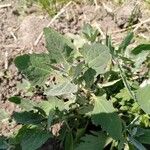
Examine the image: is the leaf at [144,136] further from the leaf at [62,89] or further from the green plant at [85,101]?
the leaf at [62,89]

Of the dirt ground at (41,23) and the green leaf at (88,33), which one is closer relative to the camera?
the green leaf at (88,33)

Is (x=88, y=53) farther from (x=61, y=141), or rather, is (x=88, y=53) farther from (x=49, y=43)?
Result: (x=61, y=141)

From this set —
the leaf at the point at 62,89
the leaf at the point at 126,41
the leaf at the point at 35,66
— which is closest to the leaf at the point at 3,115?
the leaf at the point at 35,66

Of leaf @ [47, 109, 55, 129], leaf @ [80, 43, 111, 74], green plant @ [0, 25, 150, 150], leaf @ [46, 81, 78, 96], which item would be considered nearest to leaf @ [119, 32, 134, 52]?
green plant @ [0, 25, 150, 150]

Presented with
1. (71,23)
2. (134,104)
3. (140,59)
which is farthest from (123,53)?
(71,23)

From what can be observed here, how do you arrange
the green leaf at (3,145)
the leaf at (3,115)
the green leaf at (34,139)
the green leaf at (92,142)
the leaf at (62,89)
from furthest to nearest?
the leaf at (3,115)
the green leaf at (3,145)
the green leaf at (92,142)
the green leaf at (34,139)
the leaf at (62,89)

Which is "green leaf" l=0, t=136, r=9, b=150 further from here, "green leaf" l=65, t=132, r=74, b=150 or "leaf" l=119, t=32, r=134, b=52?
"leaf" l=119, t=32, r=134, b=52

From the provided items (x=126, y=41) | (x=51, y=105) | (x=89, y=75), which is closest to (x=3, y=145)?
(x=51, y=105)
